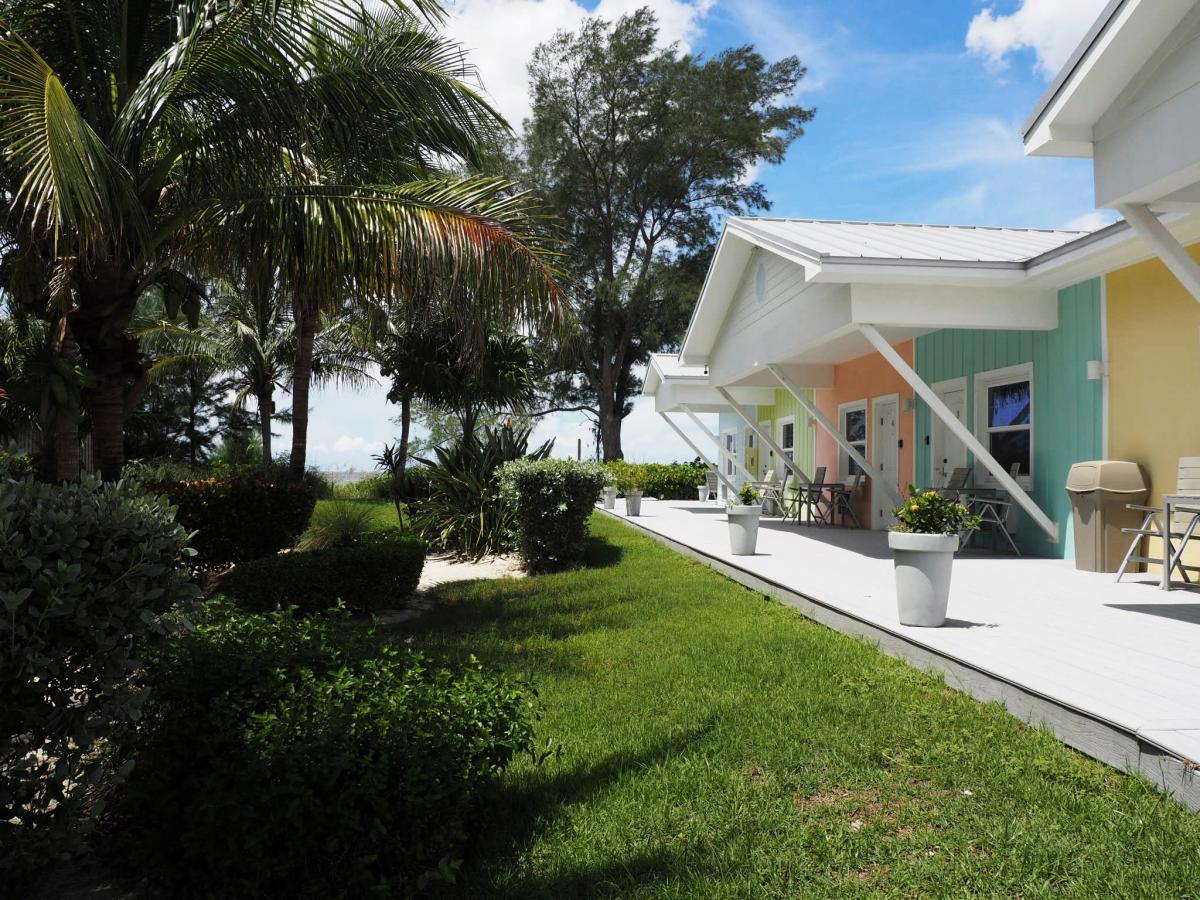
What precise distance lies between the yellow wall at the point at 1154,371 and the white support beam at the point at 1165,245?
253 centimetres

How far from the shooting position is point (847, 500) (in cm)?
1401

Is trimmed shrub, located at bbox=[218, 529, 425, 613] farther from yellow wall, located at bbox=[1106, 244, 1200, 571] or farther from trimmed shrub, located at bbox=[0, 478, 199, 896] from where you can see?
yellow wall, located at bbox=[1106, 244, 1200, 571]

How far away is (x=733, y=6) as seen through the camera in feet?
41.1

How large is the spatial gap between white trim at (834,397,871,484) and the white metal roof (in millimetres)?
3375

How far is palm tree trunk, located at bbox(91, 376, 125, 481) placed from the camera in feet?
21.5

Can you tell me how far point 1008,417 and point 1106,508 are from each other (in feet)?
8.17

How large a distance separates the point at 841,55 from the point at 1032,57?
263cm

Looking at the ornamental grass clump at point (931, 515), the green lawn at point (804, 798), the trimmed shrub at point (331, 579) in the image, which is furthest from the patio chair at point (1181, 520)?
the trimmed shrub at point (331, 579)

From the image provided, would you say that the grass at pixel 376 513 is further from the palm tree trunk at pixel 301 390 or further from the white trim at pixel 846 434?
the white trim at pixel 846 434

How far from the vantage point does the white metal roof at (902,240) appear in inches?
342

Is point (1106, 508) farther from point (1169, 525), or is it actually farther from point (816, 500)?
point (816, 500)

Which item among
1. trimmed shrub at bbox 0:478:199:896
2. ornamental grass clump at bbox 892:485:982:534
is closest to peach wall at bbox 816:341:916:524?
ornamental grass clump at bbox 892:485:982:534

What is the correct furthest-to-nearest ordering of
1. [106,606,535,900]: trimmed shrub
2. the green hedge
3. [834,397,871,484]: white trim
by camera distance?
1. the green hedge
2. [834,397,871,484]: white trim
3. [106,606,535,900]: trimmed shrub

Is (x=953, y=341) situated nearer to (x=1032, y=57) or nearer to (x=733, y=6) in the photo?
(x=1032, y=57)
